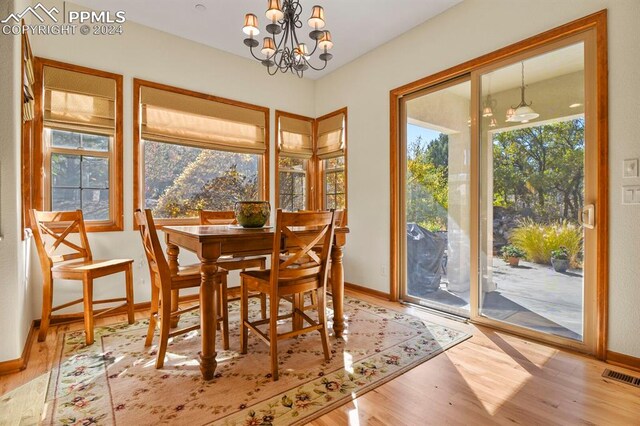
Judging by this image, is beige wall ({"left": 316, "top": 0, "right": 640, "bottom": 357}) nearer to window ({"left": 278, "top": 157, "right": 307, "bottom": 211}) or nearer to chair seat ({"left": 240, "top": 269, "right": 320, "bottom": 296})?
window ({"left": 278, "top": 157, "right": 307, "bottom": 211})

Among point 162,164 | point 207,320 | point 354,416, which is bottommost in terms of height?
point 354,416

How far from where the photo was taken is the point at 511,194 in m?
2.69

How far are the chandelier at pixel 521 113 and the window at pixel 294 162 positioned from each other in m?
2.62

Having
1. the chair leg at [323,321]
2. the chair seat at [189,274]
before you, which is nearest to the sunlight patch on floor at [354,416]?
the chair leg at [323,321]

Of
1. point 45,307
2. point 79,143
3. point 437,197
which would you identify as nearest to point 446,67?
point 437,197

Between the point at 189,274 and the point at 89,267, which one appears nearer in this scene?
the point at 189,274

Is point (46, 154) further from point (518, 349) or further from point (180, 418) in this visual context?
point (518, 349)

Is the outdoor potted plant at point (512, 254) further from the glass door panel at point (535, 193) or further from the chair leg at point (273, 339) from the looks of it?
the chair leg at point (273, 339)

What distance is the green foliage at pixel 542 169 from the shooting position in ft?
7.69

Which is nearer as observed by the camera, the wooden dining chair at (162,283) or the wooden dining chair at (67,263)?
the wooden dining chair at (162,283)

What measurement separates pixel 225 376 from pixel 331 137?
10.8 ft

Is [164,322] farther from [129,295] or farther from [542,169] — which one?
[542,169]

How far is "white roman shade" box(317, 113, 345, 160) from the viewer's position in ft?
14.0

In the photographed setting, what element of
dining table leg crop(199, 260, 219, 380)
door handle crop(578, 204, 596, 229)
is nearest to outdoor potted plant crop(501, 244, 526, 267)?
door handle crop(578, 204, 596, 229)
